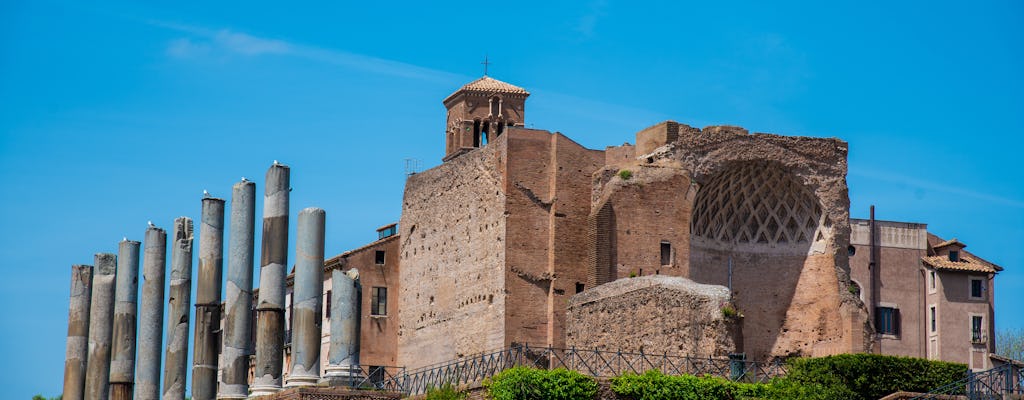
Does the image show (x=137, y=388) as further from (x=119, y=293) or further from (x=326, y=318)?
(x=326, y=318)

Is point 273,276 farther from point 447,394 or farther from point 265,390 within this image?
point 447,394

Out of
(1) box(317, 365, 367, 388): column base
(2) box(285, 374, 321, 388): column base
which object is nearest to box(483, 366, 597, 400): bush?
(1) box(317, 365, 367, 388): column base

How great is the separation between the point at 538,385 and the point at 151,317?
11.0 m

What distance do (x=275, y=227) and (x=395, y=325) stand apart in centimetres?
2048

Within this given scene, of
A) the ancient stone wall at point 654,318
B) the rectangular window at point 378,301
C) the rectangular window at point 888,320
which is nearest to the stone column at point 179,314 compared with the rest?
the ancient stone wall at point 654,318

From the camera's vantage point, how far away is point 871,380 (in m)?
36.4

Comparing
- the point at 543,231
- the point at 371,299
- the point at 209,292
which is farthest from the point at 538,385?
the point at 371,299

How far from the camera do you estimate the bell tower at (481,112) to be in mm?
67000

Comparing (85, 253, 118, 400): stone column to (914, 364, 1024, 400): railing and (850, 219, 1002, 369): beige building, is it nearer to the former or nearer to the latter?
(914, 364, 1024, 400): railing

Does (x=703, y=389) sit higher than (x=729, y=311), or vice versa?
(x=729, y=311)

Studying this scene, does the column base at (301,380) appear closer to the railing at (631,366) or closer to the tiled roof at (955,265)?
the railing at (631,366)

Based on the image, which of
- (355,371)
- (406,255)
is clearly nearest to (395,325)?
(406,255)

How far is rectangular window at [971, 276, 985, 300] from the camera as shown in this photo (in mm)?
62906

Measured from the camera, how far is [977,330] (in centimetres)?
6244
